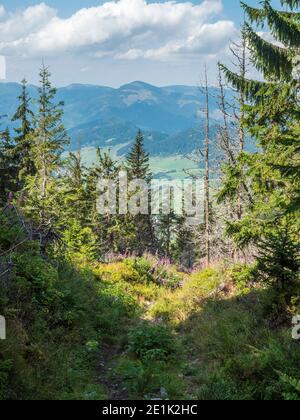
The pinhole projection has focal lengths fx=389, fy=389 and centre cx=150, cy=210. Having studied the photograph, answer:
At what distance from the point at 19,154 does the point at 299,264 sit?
1249 inches

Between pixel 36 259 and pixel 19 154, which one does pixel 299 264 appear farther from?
pixel 19 154

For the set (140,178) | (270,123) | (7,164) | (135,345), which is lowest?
(135,345)

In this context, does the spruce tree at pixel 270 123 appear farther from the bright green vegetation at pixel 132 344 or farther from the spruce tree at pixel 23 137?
the spruce tree at pixel 23 137

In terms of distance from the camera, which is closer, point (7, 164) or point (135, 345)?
point (135, 345)

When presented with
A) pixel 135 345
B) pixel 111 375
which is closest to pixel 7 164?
pixel 135 345

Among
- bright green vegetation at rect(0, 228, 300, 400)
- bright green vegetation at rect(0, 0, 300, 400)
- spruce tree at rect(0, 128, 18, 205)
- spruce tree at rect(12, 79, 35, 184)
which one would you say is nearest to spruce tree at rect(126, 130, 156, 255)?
spruce tree at rect(12, 79, 35, 184)

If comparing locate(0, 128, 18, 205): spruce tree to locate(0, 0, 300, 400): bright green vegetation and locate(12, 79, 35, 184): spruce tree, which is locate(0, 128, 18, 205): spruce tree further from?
locate(0, 0, 300, 400): bright green vegetation

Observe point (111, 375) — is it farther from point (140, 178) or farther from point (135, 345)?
point (140, 178)

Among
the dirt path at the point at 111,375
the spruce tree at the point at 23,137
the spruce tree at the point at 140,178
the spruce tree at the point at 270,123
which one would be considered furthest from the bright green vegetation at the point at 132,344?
the spruce tree at the point at 140,178

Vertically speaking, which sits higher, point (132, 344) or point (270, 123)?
point (270, 123)

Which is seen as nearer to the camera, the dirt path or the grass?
the grass

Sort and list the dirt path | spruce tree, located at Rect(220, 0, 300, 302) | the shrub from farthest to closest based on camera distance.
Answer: spruce tree, located at Rect(220, 0, 300, 302), the shrub, the dirt path

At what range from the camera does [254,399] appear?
18.9 feet

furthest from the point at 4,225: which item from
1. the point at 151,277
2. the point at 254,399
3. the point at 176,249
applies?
the point at 176,249
